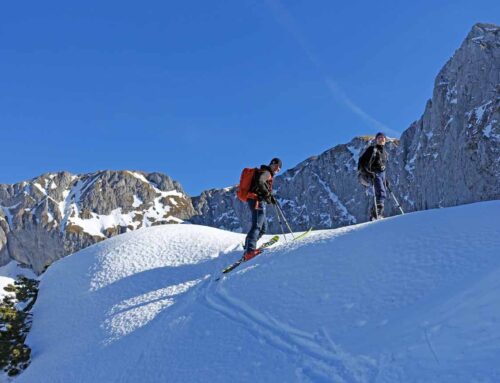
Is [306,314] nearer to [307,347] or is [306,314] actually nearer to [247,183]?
[307,347]

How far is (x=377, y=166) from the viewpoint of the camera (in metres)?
15.1

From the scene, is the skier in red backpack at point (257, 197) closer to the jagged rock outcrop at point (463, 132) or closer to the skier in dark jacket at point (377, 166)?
the skier in dark jacket at point (377, 166)

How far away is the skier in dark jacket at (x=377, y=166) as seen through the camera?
49.3 feet

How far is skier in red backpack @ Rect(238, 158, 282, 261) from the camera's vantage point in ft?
42.9

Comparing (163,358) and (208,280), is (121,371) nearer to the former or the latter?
(163,358)

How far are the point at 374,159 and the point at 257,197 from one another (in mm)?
4757

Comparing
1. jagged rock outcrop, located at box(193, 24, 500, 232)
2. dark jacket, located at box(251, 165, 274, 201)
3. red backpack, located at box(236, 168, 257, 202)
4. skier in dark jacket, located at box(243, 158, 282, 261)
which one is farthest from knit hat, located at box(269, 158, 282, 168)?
jagged rock outcrop, located at box(193, 24, 500, 232)

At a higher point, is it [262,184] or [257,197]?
[262,184]

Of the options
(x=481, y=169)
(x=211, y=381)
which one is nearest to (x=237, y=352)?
(x=211, y=381)

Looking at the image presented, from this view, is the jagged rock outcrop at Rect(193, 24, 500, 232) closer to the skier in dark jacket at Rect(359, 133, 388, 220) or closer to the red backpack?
the skier in dark jacket at Rect(359, 133, 388, 220)

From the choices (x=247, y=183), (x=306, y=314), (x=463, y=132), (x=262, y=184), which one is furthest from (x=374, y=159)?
(x=463, y=132)

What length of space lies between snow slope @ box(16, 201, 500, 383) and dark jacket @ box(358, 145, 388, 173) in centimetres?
395

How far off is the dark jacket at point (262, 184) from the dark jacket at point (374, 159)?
4106mm

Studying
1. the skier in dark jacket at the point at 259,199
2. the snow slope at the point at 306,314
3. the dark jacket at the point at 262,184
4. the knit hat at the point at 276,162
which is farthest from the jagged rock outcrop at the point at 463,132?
the snow slope at the point at 306,314
